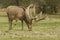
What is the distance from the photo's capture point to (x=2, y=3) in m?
58.6

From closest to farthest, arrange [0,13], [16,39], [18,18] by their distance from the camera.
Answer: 1. [16,39]
2. [18,18]
3. [0,13]

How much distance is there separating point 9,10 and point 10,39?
21.0ft

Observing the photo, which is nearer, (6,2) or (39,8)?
(6,2)

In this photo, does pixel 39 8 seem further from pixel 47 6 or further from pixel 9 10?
pixel 9 10

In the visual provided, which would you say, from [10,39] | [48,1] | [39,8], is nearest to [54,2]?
[48,1]

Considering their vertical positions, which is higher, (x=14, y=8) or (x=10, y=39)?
(x=14, y=8)

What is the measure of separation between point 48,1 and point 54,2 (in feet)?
4.40

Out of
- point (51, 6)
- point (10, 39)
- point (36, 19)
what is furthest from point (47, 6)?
point (10, 39)

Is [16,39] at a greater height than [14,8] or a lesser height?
lesser

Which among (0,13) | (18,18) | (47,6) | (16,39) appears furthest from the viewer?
(47,6)

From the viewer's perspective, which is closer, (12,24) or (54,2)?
(12,24)

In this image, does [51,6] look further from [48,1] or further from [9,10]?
[9,10]

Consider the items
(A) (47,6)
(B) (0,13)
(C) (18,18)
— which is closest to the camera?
(C) (18,18)

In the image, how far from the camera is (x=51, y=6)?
61.2 meters
